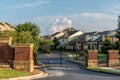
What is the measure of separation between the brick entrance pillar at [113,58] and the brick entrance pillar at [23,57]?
1782 cm

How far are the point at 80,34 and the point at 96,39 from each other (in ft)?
106

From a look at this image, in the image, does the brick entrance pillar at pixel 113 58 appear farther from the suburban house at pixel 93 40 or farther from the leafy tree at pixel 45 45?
the suburban house at pixel 93 40

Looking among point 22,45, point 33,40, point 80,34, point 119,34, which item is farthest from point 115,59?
point 80,34

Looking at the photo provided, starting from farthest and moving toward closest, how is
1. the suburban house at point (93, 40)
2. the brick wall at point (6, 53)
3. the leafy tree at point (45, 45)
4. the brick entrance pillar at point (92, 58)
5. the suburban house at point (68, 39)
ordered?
the suburban house at point (68, 39), the suburban house at point (93, 40), the leafy tree at point (45, 45), the brick entrance pillar at point (92, 58), the brick wall at point (6, 53)

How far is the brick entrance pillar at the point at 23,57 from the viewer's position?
3378cm

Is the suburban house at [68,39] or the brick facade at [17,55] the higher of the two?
the suburban house at [68,39]

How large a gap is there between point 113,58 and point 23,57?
61.2 ft

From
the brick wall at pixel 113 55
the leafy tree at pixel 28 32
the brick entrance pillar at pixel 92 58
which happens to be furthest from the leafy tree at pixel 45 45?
the brick entrance pillar at pixel 92 58

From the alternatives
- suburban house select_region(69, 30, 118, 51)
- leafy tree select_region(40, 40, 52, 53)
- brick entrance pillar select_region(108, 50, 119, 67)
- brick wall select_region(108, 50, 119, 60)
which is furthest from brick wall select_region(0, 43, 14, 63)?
suburban house select_region(69, 30, 118, 51)

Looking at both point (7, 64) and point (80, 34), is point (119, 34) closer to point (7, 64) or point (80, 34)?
point (7, 64)

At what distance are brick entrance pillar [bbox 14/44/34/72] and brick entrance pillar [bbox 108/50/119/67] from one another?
17823 mm

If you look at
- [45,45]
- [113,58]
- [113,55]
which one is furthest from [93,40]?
[113,58]

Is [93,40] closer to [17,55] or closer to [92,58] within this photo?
[92,58]

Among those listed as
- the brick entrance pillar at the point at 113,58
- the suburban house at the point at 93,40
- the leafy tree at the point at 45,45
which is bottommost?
the brick entrance pillar at the point at 113,58
